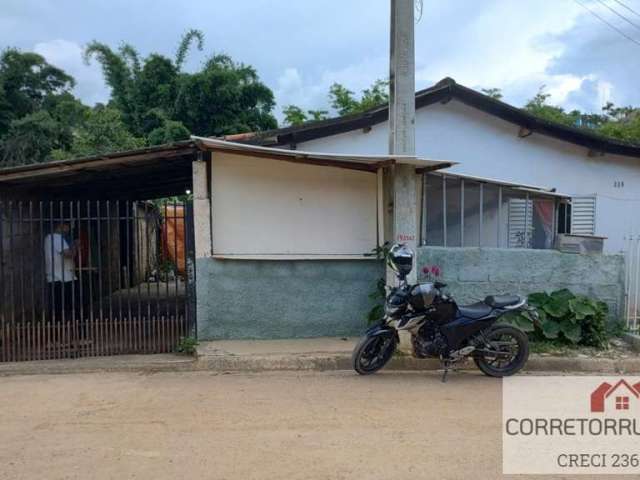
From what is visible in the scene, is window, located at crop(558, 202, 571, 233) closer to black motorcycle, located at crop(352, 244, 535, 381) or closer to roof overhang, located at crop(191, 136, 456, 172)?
roof overhang, located at crop(191, 136, 456, 172)

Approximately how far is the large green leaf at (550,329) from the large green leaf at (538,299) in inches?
10.0

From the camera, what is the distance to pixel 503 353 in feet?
18.9

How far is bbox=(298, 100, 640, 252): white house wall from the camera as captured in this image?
9555 millimetres

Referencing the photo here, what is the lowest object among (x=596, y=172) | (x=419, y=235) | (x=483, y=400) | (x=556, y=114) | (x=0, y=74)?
(x=483, y=400)

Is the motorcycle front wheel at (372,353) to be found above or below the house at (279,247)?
below

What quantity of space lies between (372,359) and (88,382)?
3104 mm

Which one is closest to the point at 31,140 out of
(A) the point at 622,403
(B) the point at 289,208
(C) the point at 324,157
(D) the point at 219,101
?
(D) the point at 219,101

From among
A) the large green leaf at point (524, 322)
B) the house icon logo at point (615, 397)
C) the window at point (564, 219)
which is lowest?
the house icon logo at point (615, 397)

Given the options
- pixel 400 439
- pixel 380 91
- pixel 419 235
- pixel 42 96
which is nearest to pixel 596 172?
pixel 419 235

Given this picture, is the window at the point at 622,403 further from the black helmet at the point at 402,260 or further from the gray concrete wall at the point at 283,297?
the gray concrete wall at the point at 283,297

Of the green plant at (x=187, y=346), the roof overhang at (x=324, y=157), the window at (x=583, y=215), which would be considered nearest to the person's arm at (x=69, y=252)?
the green plant at (x=187, y=346)

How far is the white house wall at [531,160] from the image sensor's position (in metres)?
9.55

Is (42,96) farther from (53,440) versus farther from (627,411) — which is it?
(627,411)

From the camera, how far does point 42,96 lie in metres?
22.2
